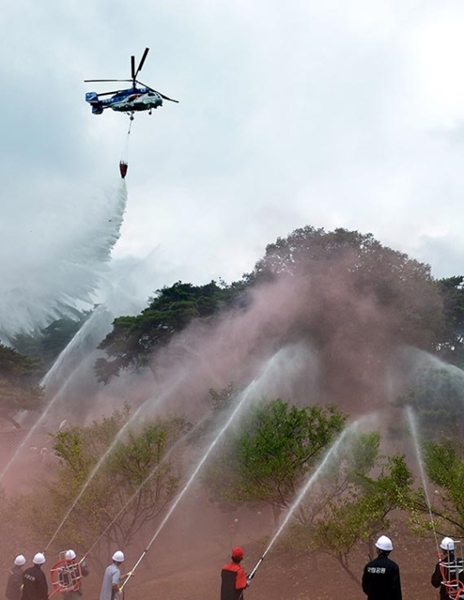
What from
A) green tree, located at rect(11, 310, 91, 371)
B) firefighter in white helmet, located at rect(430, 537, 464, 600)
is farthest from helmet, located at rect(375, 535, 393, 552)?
green tree, located at rect(11, 310, 91, 371)

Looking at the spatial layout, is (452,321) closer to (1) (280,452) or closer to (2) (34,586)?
(1) (280,452)

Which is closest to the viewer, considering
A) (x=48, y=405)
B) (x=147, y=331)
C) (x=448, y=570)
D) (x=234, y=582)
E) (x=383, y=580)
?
(x=383, y=580)

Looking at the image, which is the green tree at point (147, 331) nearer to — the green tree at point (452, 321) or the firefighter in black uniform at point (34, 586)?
the green tree at point (452, 321)

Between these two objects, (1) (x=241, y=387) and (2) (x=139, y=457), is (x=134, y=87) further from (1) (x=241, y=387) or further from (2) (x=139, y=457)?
(2) (x=139, y=457)

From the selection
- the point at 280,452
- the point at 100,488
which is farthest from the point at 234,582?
the point at 100,488

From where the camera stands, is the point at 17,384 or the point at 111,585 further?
the point at 17,384

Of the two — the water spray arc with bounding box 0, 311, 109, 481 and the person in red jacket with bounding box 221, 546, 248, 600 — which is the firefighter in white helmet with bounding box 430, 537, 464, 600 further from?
the water spray arc with bounding box 0, 311, 109, 481

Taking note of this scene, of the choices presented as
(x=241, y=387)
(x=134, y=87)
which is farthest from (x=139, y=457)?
(x=134, y=87)
